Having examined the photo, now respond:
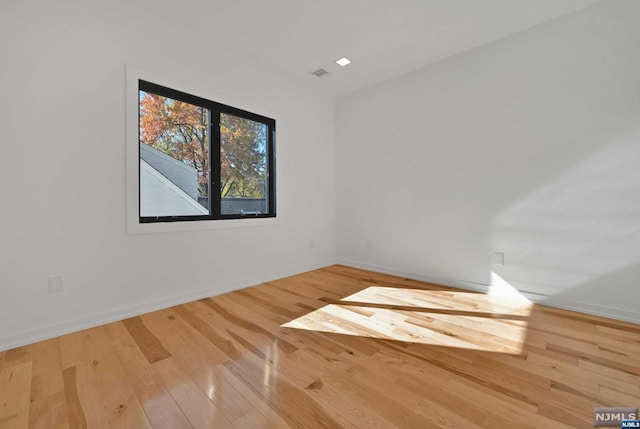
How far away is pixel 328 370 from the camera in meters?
1.58

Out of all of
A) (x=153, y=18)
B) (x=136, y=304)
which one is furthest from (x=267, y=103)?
(x=136, y=304)

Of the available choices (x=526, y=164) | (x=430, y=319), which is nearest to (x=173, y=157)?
(x=430, y=319)

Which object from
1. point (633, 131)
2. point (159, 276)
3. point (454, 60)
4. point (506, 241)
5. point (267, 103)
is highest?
point (454, 60)

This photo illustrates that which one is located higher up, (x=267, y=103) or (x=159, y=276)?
(x=267, y=103)

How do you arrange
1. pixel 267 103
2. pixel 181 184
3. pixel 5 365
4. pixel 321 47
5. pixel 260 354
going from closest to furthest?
pixel 5 365 → pixel 260 354 → pixel 181 184 → pixel 321 47 → pixel 267 103

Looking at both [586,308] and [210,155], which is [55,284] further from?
[586,308]

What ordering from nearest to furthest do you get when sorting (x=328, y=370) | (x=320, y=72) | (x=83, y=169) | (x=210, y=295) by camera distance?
(x=328, y=370), (x=83, y=169), (x=210, y=295), (x=320, y=72)

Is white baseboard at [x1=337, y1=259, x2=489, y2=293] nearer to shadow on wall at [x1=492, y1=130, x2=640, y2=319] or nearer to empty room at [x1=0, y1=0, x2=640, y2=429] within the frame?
empty room at [x1=0, y1=0, x2=640, y2=429]

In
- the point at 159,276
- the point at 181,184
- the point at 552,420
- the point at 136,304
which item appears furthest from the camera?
the point at 181,184

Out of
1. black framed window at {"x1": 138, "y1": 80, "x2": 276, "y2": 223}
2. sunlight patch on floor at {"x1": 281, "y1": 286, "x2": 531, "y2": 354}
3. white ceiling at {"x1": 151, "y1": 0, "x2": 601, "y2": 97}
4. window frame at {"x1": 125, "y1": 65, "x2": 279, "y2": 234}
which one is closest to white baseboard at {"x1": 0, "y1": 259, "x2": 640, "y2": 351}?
sunlight patch on floor at {"x1": 281, "y1": 286, "x2": 531, "y2": 354}

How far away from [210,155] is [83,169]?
3.64 feet

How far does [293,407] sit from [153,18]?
11.0ft

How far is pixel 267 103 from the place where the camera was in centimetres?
347

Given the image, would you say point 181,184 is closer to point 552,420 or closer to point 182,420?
point 182,420
